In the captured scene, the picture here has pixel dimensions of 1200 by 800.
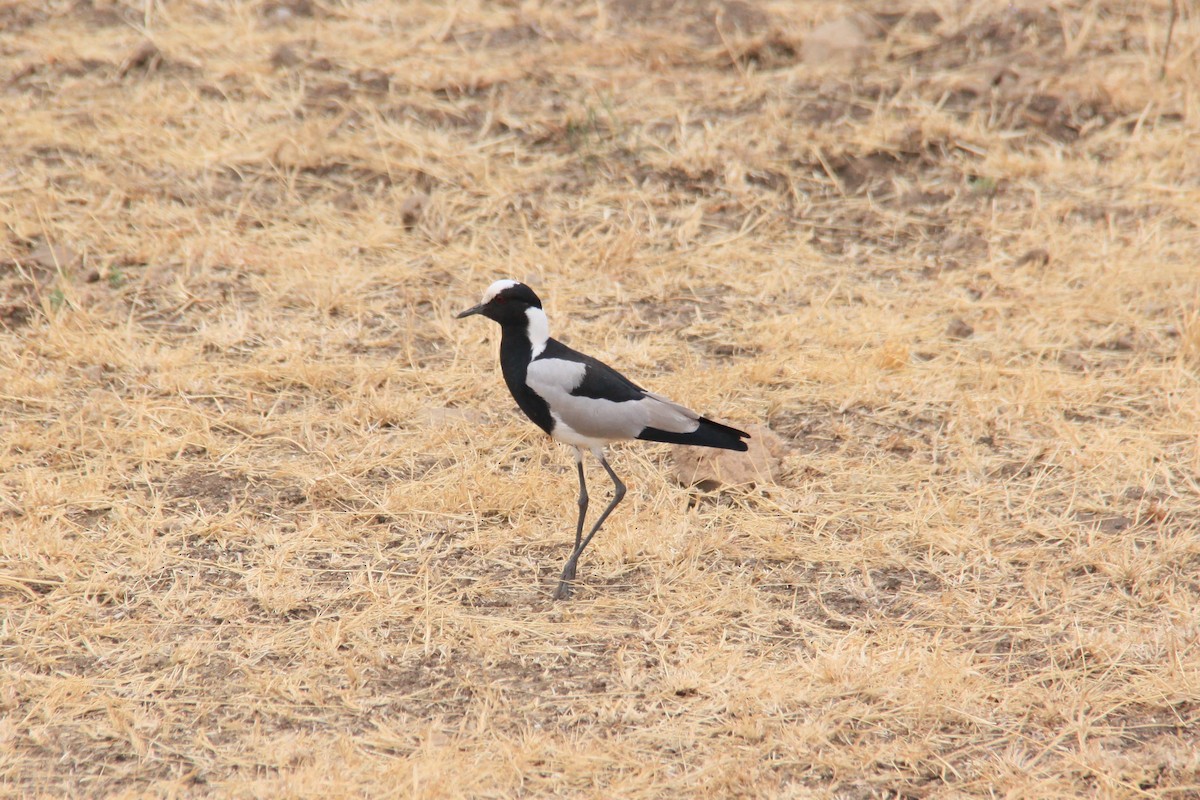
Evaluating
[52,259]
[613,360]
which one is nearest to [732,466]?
[613,360]

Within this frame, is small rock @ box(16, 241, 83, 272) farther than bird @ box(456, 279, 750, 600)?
Yes

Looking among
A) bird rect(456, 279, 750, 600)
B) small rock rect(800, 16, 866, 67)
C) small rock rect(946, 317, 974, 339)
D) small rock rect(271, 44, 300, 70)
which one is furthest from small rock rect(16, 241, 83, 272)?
small rock rect(800, 16, 866, 67)

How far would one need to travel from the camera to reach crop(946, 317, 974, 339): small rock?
614cm

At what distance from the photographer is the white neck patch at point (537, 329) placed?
4645mm

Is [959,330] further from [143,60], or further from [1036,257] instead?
[143,60]

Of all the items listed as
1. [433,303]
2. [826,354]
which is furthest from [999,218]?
[433,303]

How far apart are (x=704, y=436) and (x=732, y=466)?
0.51m

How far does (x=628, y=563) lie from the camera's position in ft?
15.4

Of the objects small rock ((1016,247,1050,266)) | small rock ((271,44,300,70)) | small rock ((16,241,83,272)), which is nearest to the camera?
small rock ((16,241,83,272))

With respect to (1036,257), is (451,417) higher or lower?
lower

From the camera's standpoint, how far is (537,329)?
184 inches

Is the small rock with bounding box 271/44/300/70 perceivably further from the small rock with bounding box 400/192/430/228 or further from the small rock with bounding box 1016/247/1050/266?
the small rock with bounding box 1016/247/1050/266

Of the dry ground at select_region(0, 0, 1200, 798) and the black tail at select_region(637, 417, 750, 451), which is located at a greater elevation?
the black tail at select_region(637, 417, 750, 451)

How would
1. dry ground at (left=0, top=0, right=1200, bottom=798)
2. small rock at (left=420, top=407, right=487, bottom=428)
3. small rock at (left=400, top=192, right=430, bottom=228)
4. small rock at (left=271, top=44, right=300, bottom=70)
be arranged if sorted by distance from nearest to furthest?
dry ground at (left=0, top=0, right=1200, bottom=798), small rock at (left=420, top=407, right=487, bottom=428), small rock at (left=400, top=192, right=430, bottom=228), small rock at (left=271, top=44, right=300, bottom=70)
